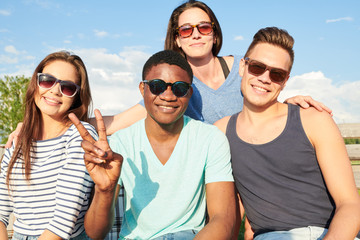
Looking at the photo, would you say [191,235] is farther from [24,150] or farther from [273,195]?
[24,150]

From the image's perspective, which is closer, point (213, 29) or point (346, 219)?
point (346, 219)

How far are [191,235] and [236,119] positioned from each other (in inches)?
44.8

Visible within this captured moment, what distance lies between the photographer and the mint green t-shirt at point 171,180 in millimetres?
2381

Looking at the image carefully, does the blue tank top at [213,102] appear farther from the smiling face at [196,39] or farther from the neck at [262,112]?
the neck at [262,112]

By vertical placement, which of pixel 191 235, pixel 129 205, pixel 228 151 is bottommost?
pixel 191 235

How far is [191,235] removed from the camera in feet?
7.45

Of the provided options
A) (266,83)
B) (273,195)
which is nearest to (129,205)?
(273,195)

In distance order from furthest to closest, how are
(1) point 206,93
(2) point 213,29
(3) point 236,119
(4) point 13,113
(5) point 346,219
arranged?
(4) point 13,113 → (2) point 213,29 → (1) point 206,93 → (3) point 236,119 → (5) point 346,219

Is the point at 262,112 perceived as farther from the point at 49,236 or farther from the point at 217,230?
the point at 49,236

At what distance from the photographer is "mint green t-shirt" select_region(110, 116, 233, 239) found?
2381 mm

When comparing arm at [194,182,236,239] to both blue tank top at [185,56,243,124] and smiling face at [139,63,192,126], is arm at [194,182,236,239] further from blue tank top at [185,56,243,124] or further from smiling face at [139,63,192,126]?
blue tank top at [185,56,243,124]

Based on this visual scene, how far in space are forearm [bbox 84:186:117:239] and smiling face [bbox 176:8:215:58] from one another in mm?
2117

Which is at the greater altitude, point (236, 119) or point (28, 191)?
point (236, 119)

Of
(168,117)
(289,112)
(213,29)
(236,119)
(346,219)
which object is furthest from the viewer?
(213,29)
